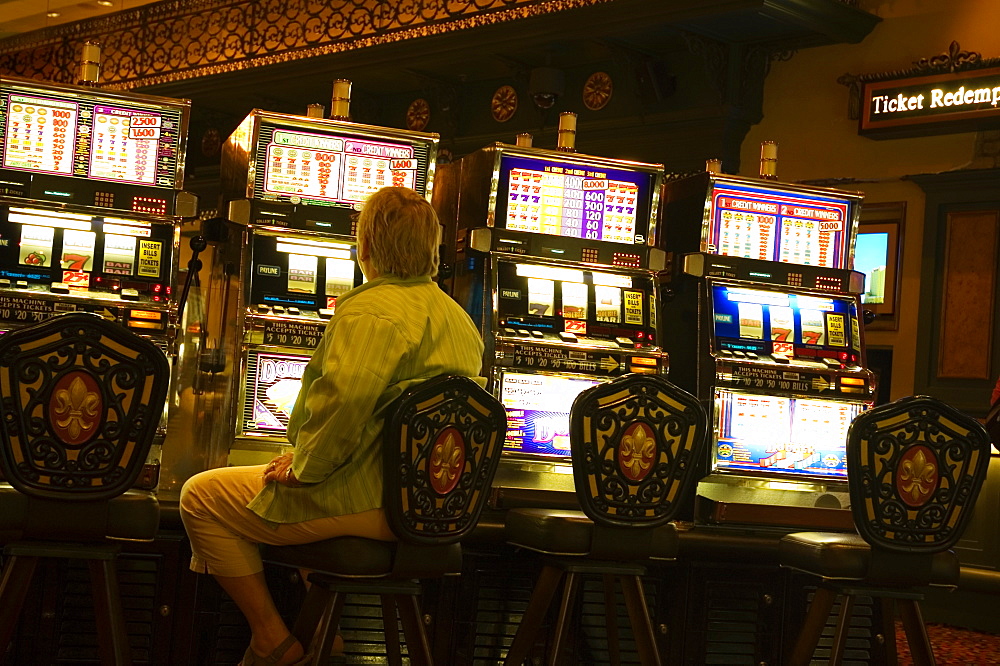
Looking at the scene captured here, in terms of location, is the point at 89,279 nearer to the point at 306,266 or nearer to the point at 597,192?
the point at 306,266

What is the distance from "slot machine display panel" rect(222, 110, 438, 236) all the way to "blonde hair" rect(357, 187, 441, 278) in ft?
4.97

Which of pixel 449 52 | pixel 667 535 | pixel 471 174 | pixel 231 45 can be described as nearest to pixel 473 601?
pixel 667 535

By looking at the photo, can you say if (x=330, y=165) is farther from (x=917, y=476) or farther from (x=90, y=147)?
(x=917, y=476)

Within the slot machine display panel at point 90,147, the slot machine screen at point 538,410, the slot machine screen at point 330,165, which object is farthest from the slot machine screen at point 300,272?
the slot machine screen at point 538,410

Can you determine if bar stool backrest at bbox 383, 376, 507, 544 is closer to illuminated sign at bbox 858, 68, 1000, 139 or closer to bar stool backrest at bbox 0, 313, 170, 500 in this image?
bar stool backrest at bbox 0, 313, 170, 500

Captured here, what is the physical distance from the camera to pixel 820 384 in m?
4.88

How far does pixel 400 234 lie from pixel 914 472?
1572 millimetres

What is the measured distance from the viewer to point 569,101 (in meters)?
8.52

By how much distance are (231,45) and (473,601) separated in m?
6.53

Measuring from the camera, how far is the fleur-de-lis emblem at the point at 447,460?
295 cm

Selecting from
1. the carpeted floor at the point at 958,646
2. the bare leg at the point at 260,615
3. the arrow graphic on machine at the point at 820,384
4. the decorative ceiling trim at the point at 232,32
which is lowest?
the carpeted floor at the point at 958,646

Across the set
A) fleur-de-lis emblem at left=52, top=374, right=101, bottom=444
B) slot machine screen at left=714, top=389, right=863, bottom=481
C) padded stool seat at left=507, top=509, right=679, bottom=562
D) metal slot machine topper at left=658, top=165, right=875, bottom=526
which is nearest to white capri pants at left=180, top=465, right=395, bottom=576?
fleur-de-lis emblem at left=52, top=374, right=101, bottom=444

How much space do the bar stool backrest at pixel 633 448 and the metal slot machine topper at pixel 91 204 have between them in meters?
1.66

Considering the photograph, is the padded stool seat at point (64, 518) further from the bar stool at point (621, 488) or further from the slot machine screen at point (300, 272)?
the slot machine screen at point (300, 272)
